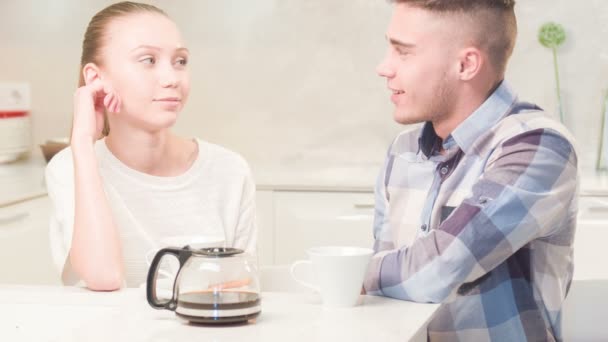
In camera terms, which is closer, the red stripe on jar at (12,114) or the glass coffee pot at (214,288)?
the glass coffee pot at (214,288)

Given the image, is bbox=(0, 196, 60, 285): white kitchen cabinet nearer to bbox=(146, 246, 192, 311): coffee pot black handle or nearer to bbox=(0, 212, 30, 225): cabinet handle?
bbox=(0, 212, 30, 225): cabinet handle

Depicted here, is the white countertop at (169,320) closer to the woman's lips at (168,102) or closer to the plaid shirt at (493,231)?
the plaid shirt at (493,231)

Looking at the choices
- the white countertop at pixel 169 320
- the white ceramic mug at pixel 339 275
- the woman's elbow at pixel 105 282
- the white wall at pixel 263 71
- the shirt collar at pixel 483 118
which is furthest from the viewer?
the white wall at pixel 263 71

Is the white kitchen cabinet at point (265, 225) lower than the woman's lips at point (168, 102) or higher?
lower

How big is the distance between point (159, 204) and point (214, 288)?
747mm

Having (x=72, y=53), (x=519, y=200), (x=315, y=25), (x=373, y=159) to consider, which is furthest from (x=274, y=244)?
(x=519, y=200)

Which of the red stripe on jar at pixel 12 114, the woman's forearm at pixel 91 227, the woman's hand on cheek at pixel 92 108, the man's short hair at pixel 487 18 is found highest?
the man's short hair at pixel 487 18

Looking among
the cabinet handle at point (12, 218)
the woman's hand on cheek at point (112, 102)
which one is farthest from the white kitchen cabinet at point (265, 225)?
the woman's hand on cheek at point (112, 102)

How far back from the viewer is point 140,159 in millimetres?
2162

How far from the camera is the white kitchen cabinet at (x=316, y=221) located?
3.29m

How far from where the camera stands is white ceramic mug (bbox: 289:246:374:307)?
1.50 meters

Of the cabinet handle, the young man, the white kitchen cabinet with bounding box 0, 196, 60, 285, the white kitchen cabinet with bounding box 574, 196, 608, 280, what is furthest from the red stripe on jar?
the white kitchen cabinet with bounding box 574, 196, 608, 280

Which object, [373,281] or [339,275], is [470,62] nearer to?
[373,281]

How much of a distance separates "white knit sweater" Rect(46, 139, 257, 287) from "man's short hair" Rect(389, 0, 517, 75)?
57 cm
